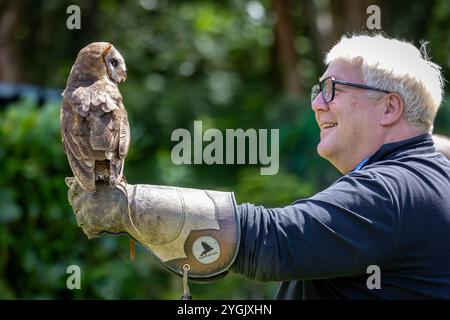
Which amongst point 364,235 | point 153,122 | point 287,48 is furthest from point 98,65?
point 287,48

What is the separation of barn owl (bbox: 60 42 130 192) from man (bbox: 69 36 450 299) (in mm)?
82

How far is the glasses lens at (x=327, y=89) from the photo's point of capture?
275cm

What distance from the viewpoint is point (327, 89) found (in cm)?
276

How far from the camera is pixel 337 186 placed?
243cm

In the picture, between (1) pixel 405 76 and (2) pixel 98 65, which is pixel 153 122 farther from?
(1) pixel 405 76

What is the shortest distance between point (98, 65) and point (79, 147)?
1.16ft

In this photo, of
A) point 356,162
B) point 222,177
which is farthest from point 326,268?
point 222,177

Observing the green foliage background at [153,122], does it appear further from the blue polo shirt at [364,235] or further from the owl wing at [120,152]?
the blue polo shirt at [364,235]

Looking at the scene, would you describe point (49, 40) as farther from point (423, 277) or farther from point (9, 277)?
point (423, 277)

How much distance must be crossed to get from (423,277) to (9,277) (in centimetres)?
414

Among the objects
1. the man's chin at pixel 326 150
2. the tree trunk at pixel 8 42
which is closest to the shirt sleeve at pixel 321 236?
the man's chin at pixel 326 150

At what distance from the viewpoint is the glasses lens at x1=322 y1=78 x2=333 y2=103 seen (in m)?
2.75

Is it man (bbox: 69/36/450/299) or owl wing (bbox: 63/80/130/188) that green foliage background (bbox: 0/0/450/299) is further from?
man (bbox: 69/36/450/299)

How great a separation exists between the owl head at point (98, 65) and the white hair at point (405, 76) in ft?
2.68
